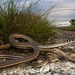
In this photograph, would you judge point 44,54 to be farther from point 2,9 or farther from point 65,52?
point 2,9

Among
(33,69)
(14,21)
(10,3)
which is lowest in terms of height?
(33,69)

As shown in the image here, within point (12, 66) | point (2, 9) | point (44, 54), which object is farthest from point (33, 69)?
point (2, 9)

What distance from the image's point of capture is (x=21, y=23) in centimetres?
730

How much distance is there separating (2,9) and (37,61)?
1917 mm

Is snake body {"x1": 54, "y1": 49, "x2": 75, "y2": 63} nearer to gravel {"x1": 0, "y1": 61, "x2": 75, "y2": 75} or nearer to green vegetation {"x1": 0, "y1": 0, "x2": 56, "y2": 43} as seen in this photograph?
gravel {"x1": 0, "y1": 61, "x2": 75, "y2": 75}

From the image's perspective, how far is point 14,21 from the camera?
715 centimetres

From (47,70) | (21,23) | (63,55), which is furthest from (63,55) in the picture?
(21,23)

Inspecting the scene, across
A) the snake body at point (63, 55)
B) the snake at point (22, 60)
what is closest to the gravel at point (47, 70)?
the snake at point (22, 60)

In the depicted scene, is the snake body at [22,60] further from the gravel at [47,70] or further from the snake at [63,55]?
the snake at [63,55]

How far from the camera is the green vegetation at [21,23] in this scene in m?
7.13

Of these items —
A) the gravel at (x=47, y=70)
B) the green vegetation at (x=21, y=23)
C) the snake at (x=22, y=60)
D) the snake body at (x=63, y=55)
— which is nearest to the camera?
the gravel at (x=47, y=70)

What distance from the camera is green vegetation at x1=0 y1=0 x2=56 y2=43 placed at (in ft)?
23.4

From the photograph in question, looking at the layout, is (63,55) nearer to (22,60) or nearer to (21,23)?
(22,60)

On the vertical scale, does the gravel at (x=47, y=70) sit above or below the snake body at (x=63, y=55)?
below
